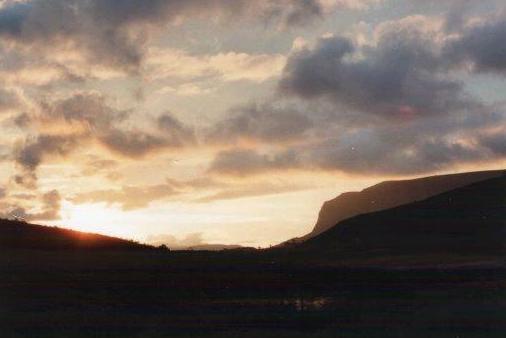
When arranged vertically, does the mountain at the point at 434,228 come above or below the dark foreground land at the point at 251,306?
above

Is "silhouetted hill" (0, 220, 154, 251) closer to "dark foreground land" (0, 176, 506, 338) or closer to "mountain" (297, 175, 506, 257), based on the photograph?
"mountain" (297, 175, 506, 257)

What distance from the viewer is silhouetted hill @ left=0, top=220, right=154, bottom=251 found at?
399 ft

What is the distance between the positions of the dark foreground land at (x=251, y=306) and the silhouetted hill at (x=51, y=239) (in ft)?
203

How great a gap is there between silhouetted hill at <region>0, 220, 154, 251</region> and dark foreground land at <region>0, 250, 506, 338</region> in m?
61.7

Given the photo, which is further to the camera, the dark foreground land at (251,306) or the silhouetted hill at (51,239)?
the silhouetted hill at (51,239)

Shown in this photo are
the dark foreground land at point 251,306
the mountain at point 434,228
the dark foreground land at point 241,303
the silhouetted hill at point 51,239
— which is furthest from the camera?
the mountain at point 434,228

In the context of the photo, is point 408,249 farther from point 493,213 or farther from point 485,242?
point 493,213

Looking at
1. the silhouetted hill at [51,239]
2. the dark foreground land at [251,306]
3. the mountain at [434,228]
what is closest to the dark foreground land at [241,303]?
the dark foreground land at [251,306]

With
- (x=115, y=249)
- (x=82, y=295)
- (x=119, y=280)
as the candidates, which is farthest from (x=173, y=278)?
(x=115, y=249)

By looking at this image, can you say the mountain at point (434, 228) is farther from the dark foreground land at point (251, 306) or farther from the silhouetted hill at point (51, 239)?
the dark foreground land at point (251, 306)

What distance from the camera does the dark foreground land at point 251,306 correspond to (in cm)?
3062

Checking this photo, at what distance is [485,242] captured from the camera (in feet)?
436

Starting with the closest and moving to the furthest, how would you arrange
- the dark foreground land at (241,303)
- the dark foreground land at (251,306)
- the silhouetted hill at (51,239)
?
1. the dark foreground land at (251,306)
2. the dark foreground land at (241,303)
3. the silhouetted hill at (51,239)

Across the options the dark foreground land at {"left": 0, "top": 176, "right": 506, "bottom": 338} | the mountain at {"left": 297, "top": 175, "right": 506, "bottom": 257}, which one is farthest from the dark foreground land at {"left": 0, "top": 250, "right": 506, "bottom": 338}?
the mountain at {"left": 297, "top": 175, "right": 506, "bottom": 257}
